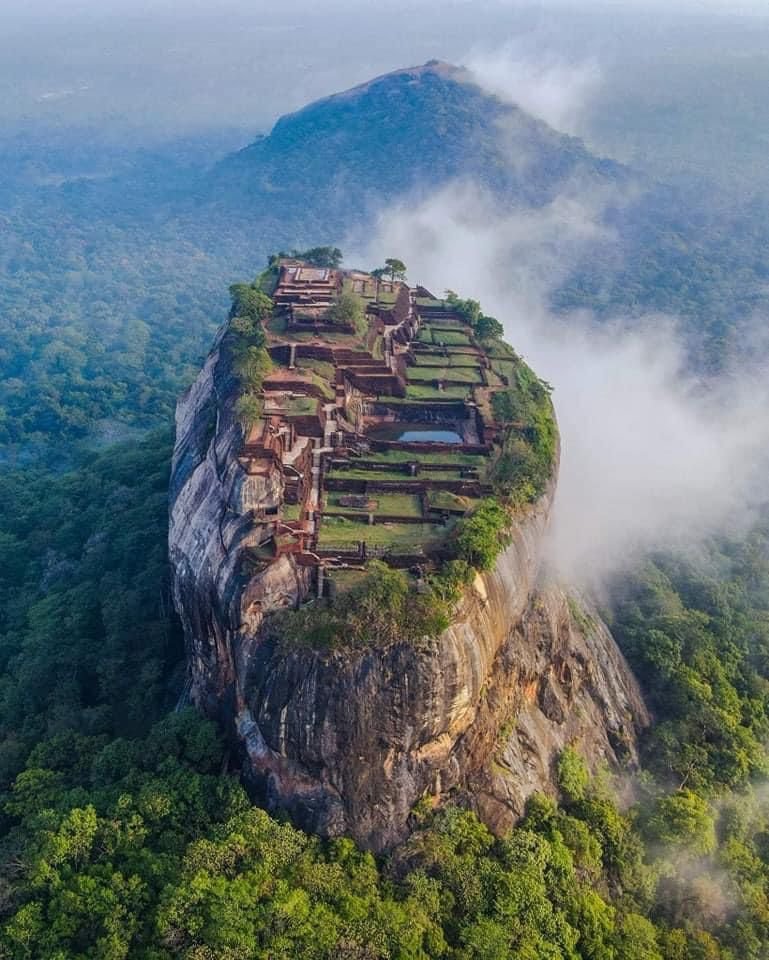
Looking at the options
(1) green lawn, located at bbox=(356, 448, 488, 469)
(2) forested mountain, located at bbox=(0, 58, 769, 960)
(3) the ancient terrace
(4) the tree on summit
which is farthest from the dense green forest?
(4) the tree on summit

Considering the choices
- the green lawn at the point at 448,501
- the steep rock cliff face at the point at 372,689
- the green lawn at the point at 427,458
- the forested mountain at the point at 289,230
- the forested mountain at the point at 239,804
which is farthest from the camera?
the forested mountain at the point at 289,230

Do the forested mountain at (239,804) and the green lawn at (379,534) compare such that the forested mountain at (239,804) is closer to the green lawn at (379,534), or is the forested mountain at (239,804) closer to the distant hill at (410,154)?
the green lawn at (379,534)

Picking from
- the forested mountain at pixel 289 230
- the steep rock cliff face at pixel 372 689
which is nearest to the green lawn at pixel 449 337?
the steep rock cliff face at pixel 372 689

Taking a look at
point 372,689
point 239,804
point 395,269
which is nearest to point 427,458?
point 372,689

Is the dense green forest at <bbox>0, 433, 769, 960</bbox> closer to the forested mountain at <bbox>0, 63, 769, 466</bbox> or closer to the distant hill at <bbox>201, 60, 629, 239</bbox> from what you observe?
the forested mountain at <bbox>0, 63, 769, 466</bbox>

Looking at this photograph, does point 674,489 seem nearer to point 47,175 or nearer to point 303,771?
point 303,771

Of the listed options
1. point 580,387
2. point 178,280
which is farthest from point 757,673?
point 178,280
